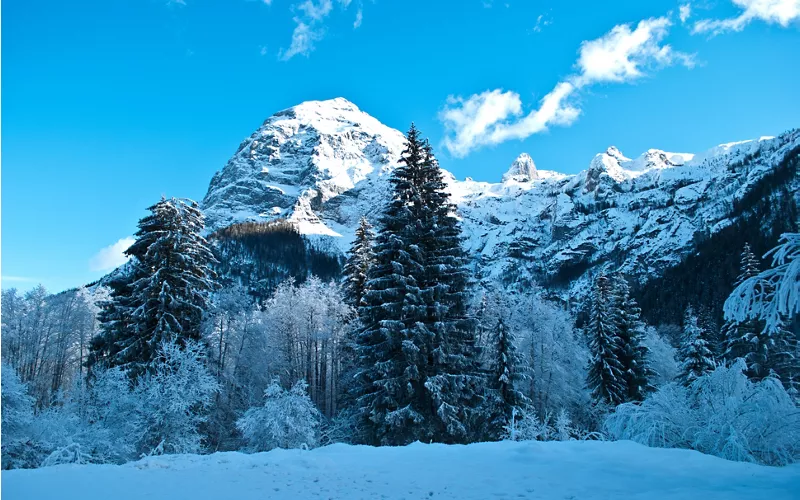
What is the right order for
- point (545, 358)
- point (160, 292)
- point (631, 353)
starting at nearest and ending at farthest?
point (160, 292), point (631, 353), point (545, 358)

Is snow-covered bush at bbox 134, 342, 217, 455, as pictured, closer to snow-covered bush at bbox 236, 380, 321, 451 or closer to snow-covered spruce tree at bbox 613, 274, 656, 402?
snow-covered bush at bbox 236, 380, 321, 451

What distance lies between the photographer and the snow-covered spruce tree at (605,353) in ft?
90.0

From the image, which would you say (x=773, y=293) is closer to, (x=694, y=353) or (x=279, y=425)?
(x=279, y=425)

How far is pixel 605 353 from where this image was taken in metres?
27.8

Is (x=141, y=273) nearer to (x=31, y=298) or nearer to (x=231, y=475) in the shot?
(x=231, y=475)

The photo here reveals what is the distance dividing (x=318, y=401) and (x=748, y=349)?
2881 cm

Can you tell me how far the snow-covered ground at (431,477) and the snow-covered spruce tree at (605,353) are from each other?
20844 mm

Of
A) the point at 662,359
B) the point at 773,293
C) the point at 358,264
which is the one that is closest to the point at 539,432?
the point at 773,293

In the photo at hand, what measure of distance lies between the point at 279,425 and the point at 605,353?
20.9 metres

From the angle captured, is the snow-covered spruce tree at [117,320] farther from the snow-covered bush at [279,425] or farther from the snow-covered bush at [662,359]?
the snow-covered bush at [662,359]

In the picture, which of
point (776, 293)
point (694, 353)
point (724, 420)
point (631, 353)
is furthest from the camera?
point (694, 353)

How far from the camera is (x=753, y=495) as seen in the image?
18.1 ft

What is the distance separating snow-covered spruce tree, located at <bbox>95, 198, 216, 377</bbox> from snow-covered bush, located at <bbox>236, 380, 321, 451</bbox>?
494cm

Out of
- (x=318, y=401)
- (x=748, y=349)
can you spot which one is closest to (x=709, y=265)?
(x=748, y=349)
